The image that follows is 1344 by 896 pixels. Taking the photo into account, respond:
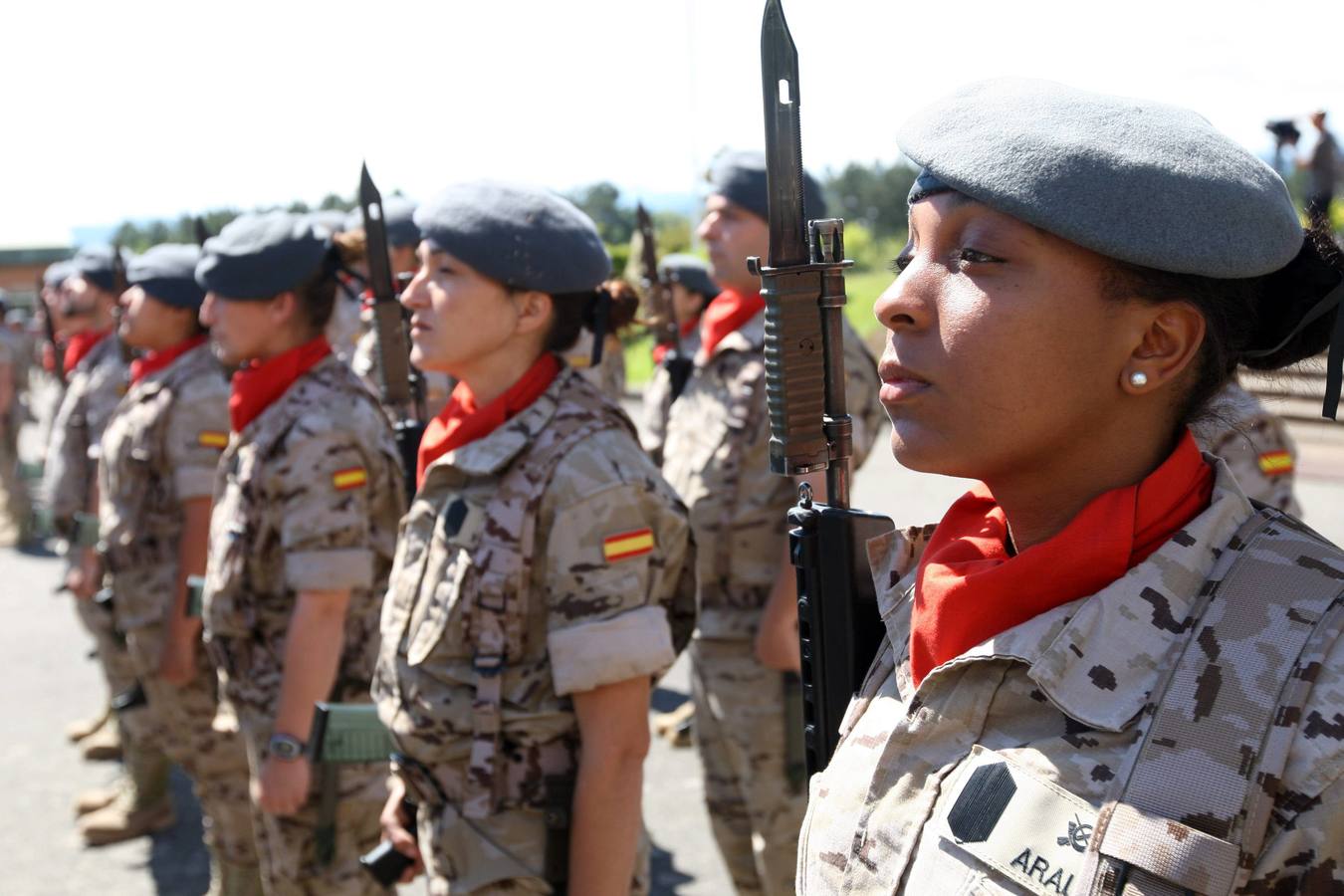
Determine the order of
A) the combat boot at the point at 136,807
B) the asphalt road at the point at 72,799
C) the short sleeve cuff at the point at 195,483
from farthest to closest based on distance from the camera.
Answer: the combat boot at the point at 136,807
the asphalt road at the point at 72,799
the short sleeve cuff at the point at 195,483

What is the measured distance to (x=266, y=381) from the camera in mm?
3844

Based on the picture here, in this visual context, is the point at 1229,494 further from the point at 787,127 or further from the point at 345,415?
the point at 345,415

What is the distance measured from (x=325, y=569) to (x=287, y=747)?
474mm

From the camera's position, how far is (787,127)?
1851 mm

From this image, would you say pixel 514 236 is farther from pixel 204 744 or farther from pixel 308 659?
pixel 204 744

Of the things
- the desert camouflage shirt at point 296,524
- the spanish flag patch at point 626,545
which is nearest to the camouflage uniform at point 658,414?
the desert camouflage shirt at point 296,524

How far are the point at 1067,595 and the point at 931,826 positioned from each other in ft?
0.97

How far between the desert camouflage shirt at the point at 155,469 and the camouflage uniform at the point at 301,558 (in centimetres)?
98

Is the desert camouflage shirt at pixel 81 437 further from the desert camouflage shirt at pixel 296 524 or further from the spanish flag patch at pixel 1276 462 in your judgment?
the spanish flag patch at pixel 1276 462

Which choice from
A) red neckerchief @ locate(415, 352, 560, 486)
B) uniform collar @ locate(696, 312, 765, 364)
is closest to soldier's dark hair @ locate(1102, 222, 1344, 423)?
red neckerchief @ locate(415, 352, 560, 486)

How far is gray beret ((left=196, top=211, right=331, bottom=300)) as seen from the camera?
12.9ft

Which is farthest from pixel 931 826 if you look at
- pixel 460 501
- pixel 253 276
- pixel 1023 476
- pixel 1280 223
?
pixel 253 276

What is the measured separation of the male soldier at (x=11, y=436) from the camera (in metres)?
11.3

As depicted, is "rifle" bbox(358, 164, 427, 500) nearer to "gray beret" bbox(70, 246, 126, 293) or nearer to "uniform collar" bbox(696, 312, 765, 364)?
"uniform collar" bbox(696, 312, 765, 364)
